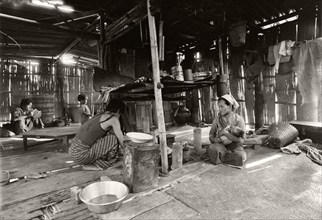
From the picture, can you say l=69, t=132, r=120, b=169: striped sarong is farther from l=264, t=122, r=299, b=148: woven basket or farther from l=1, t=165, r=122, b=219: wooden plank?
l=264, t=122, r=299, b=148: woven basket

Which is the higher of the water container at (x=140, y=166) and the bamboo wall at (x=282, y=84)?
the bamboo wall at (x=282, y=84)

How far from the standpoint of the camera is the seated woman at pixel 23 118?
28.4 ft

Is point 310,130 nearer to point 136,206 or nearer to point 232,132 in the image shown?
point 232,132

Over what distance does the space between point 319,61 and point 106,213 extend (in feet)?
23.0

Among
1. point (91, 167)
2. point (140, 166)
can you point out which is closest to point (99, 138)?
point (91, 167)

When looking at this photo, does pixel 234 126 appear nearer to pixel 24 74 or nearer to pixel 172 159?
pixel 172 159

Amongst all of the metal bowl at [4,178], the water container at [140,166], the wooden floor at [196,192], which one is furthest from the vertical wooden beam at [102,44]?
the water container at [140,166]

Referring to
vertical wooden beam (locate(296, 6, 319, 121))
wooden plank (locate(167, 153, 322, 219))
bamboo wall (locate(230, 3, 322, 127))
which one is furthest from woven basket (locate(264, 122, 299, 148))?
bamboo wall (locate(230, 3, 322, 127))

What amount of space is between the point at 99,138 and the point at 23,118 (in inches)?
260

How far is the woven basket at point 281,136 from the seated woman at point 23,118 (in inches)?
385

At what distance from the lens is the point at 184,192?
3084 mm

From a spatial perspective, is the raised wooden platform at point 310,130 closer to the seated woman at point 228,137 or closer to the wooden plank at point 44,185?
the seated woman at point 228,137

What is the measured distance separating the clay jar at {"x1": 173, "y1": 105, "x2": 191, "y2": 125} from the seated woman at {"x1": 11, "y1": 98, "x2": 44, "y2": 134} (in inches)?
269

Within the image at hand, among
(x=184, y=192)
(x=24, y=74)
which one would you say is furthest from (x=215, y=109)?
(x=24, y=74)
